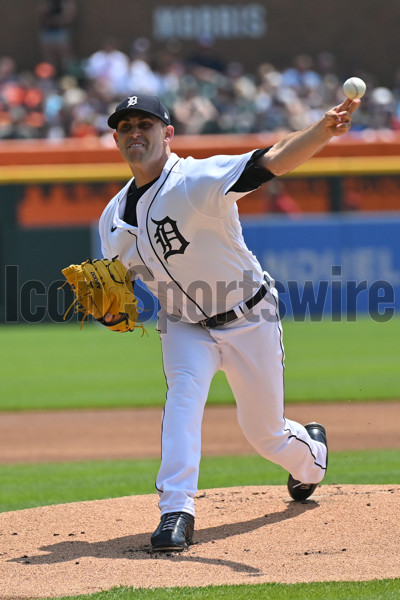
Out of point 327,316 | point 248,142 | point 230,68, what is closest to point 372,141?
point 248,142

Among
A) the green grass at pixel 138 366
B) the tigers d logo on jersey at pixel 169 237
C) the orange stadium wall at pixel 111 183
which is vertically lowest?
the green grass at pixel 138 366

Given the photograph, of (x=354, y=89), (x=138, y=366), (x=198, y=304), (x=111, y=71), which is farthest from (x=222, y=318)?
(x=111, y=71)

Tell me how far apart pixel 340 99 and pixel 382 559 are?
47.4ft

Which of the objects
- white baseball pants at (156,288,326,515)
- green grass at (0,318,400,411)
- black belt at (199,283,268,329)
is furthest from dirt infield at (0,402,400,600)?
green grass at (0,318,400,411)

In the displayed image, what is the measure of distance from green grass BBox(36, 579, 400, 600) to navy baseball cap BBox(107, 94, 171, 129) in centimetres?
204

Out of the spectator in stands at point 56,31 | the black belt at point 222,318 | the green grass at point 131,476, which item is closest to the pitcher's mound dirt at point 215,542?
the green grass at point 131,476

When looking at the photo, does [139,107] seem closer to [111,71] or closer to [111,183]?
[111,183]

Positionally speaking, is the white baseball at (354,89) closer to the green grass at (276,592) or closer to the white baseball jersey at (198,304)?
the white baseball jersey at (198,304)

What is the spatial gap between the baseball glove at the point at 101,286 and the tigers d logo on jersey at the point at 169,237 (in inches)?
11.5

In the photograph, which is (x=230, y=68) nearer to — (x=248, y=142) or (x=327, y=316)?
(x=248, y=142)

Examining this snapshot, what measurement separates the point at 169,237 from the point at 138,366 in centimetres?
706

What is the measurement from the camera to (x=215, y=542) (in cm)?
432

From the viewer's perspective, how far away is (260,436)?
462 cm

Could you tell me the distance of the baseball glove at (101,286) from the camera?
4.44 m
